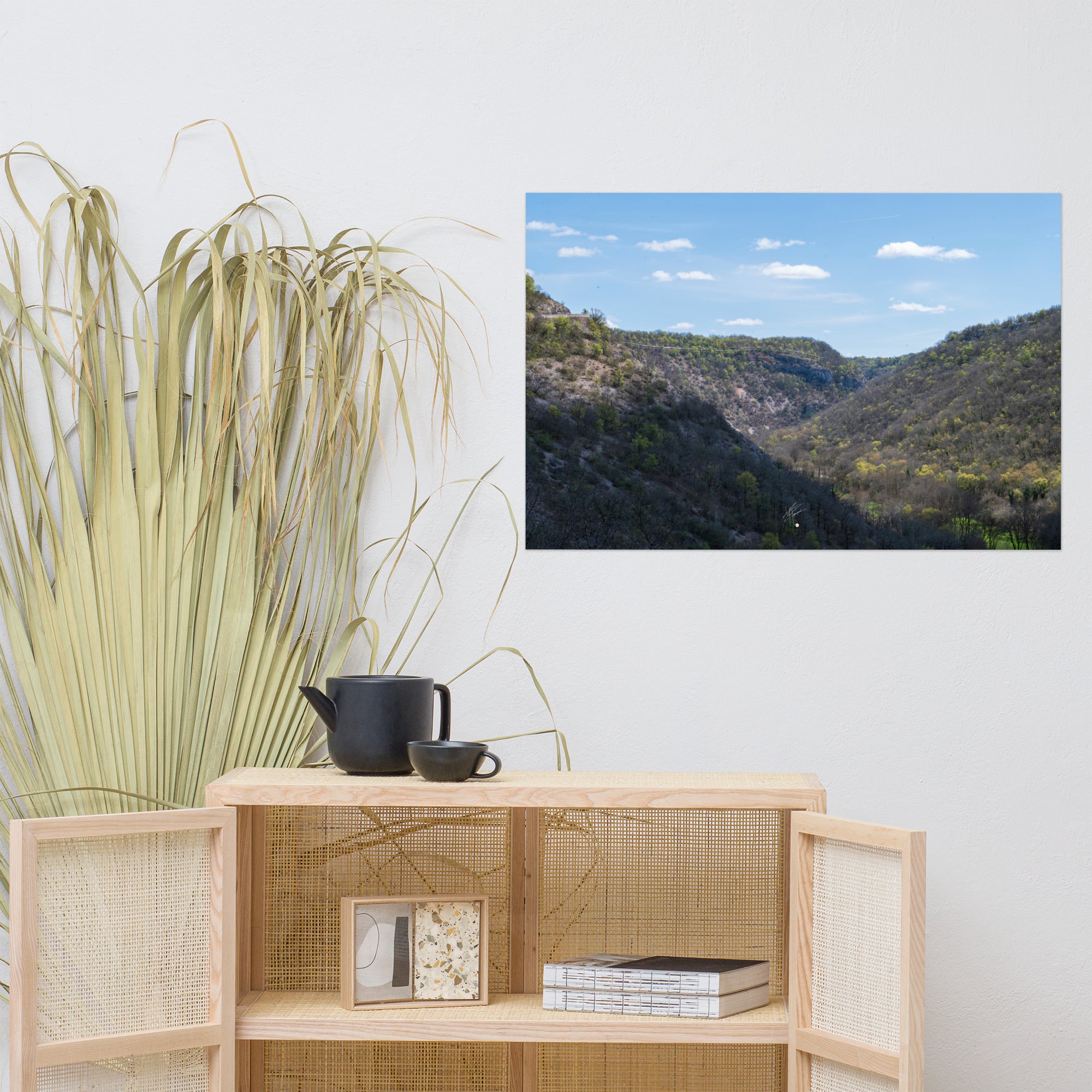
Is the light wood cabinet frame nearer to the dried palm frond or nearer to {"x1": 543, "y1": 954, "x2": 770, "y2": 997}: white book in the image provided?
{"x1": 543, "y1": 954, "x2": 770, "y2": 997}: white book

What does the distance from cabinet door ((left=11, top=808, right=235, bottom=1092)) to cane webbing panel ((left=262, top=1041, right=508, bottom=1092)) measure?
24 centimetres

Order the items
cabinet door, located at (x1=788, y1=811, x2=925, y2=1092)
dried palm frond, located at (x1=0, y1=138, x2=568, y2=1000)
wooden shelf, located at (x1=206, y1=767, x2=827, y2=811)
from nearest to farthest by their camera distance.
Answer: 1. cabinet door, located at (x1=788, y1=811, x2=925, y2=1092)
2. wooden shelf, located at (x1=206, y1=767, x2=827, y2=811)
3. dried palm frond, located at (x1=0, y1=138, x2=568, y2=1000)

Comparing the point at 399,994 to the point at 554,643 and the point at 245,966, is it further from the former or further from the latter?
the point at 554,643

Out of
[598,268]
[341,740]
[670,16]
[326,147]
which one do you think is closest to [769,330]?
[598,268]

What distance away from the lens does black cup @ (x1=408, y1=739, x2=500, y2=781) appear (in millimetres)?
1382

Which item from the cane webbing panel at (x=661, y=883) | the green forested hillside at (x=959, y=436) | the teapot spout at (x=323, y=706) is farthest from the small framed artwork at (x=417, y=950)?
→ the green forested hillside at (x=959, y=436)

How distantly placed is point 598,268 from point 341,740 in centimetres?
102

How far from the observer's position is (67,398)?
187 cm

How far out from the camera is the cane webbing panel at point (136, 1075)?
128 centimetres

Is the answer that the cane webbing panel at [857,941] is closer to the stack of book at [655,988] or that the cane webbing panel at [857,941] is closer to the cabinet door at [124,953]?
the stack of book at [655,988]

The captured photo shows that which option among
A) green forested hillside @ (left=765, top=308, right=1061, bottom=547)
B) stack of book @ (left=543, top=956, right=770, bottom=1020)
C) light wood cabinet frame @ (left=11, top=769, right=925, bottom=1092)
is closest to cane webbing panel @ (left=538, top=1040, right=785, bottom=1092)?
light wood cabinet frame @ (left=11, top=769, right=925, bottom=1092)

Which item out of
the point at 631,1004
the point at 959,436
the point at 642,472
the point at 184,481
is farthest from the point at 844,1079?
the point at 184,481

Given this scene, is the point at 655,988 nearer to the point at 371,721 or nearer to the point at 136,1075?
the point at 371,721

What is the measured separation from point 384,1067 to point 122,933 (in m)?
0.51
